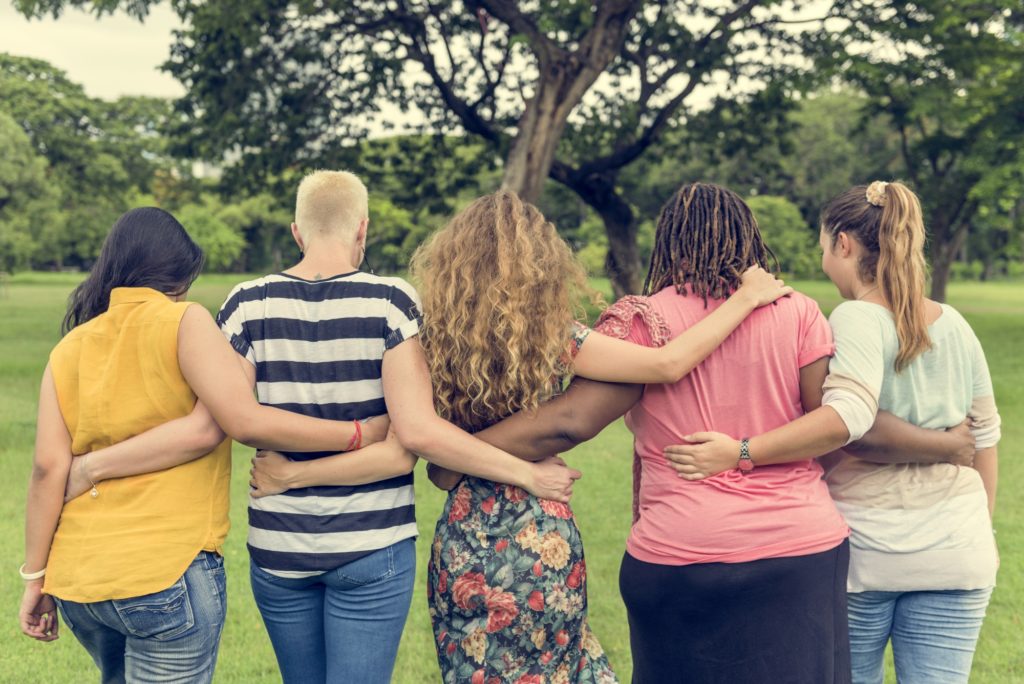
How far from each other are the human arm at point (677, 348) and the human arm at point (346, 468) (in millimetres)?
531

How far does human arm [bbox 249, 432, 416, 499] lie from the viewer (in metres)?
2.55

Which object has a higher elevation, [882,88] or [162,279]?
[882,88]

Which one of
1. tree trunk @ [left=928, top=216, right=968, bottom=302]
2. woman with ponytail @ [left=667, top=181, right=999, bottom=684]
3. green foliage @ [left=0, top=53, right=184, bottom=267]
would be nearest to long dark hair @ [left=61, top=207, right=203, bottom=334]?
woman with ponytail @ [left=667, top=181, right=999, bottom=684]

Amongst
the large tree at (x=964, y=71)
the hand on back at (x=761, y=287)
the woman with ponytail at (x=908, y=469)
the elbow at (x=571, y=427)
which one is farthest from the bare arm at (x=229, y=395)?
the large tree at (x=964, y=71)

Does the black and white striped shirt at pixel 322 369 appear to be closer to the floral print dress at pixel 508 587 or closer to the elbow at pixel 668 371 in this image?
the floral print dress at pixel 508 587

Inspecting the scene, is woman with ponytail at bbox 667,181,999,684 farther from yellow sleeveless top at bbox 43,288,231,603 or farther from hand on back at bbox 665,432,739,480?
yellow sleeveless top at bbox 43,288,231,603

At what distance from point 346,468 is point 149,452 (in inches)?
19.4

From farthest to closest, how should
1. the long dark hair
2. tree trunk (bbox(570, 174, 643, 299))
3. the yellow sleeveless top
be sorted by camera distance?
1. tree trunk (bbox(570, 174, 643, 299))
2. the long dark hair
3. the yellow sleeveless top

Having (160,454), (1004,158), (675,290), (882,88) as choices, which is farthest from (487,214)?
(1004,158)

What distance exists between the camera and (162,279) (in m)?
2.55

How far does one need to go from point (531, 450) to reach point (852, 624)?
1060 millimetres

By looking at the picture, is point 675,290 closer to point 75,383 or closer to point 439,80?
point 75,383

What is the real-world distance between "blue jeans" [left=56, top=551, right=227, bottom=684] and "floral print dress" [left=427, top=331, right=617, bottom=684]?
1.98 feet

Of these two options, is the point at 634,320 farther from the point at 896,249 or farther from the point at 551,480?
the point at 896,249
